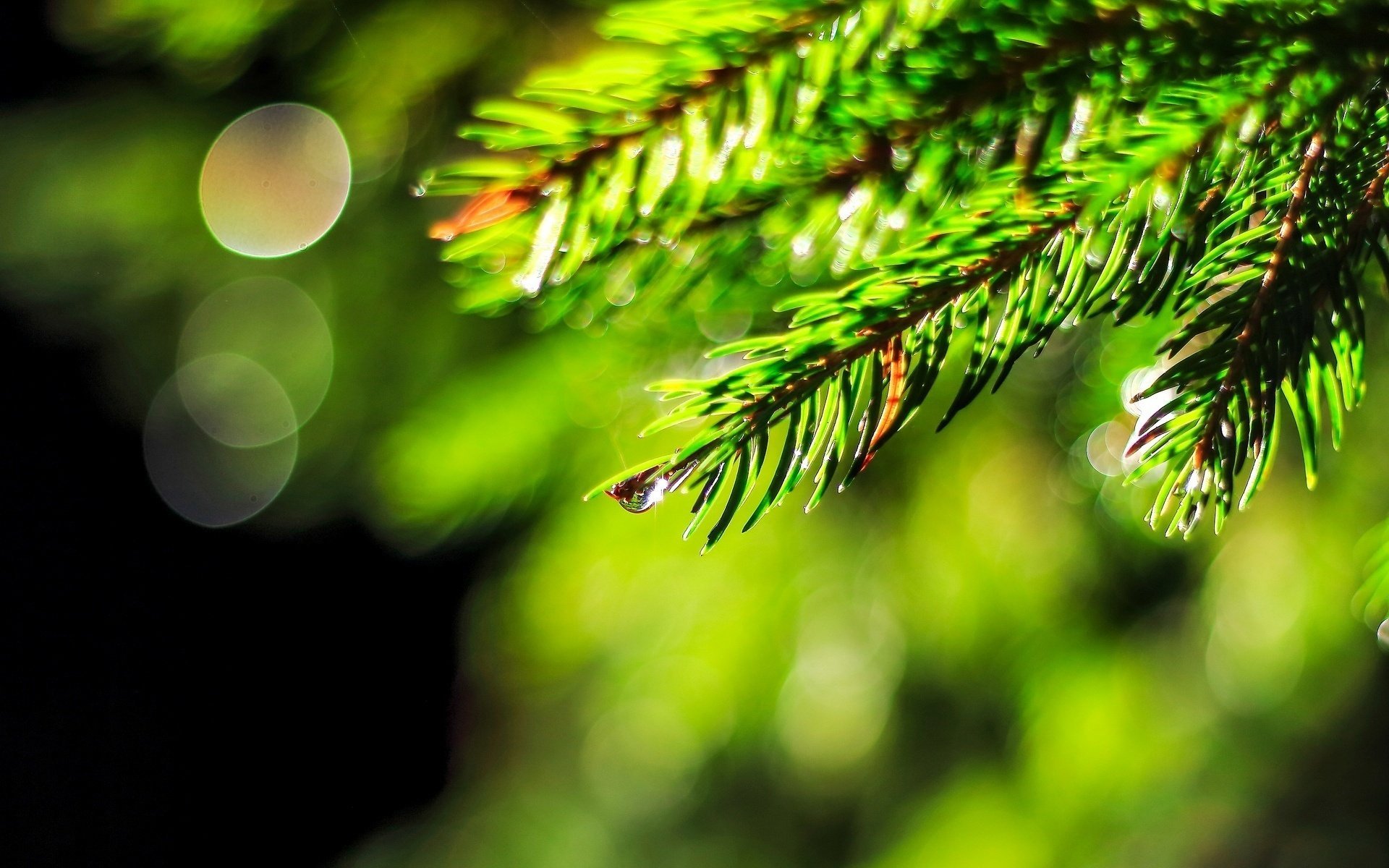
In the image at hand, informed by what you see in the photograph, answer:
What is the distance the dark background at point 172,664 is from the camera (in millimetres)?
1409

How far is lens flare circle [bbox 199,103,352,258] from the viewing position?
3.04 feet

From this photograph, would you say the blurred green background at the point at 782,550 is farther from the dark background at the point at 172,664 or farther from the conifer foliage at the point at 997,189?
the dark background at the point at 172,664

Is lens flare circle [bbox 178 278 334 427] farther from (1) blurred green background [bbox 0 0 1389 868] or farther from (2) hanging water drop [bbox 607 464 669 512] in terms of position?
(2) hanging water drop [bbox 607 464 669 512]

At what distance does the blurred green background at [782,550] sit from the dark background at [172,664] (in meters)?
0.52

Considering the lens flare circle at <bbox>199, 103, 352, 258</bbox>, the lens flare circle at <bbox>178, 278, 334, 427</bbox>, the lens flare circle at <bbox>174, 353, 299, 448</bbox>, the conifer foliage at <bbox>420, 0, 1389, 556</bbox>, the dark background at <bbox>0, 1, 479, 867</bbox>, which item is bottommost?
the dark background at <bbox>0, 1, 479, 867</bbox>

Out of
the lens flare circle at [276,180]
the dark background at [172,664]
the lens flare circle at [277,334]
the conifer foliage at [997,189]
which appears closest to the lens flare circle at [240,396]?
the lens flare circle at [277,334]

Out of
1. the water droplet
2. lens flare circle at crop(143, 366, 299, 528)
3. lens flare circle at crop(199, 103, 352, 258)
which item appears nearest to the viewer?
the water droplet

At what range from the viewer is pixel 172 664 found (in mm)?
1495

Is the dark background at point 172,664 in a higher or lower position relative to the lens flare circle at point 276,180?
lower

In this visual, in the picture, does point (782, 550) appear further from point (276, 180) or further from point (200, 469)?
point (200, 469)

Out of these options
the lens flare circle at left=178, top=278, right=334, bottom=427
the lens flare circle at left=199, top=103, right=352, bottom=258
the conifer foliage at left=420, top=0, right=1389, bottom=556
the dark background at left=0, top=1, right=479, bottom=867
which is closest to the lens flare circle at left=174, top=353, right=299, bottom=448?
the lens flare circle at left=178, top=278, right=334, bottom=427

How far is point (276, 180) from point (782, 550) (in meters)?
0.70

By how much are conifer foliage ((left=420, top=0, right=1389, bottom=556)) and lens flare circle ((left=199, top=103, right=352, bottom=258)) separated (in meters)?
0.75

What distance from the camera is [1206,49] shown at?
0.76 feet
